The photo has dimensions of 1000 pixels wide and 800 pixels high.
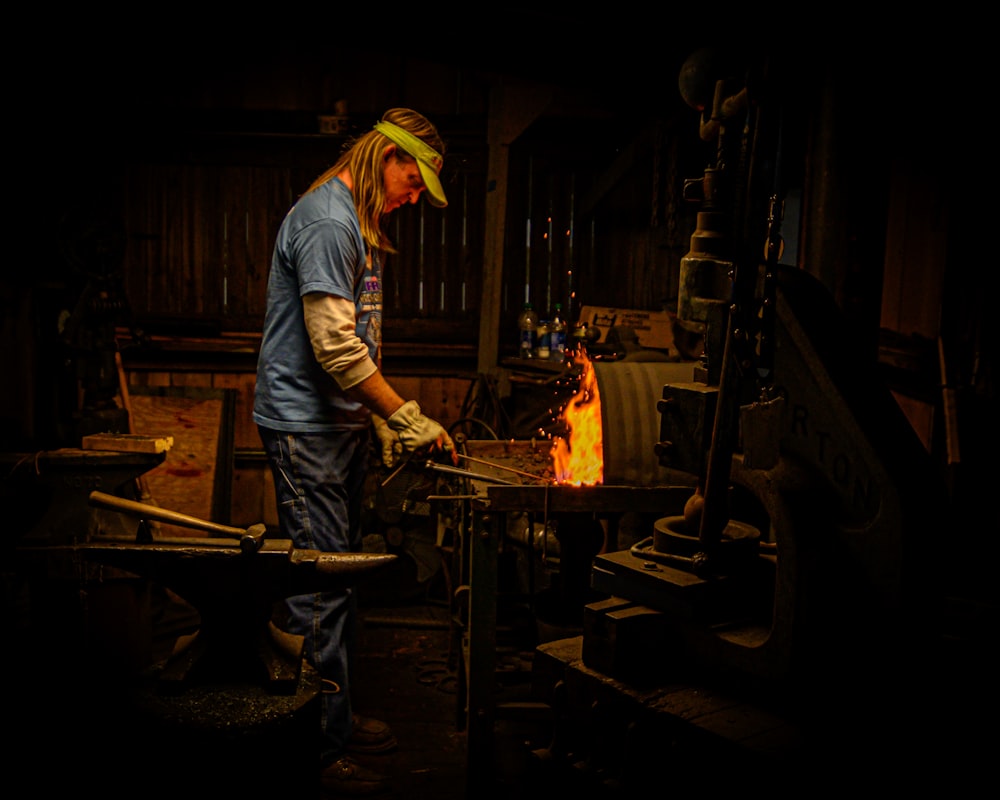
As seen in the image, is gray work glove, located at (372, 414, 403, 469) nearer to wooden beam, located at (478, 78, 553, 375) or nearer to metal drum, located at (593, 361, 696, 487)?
metal drum, located at (593, 361, 696, 487)

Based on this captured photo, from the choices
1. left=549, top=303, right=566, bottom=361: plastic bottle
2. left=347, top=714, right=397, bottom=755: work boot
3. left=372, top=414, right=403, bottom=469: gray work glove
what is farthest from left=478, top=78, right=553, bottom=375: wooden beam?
left=347, top=714, right=397, bottom=755: work boot

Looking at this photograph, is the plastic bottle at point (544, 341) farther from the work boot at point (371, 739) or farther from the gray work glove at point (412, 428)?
the work boot at point (371, 739)

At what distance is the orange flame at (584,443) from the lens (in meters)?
3.68

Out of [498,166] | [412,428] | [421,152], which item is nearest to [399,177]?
[421,152]

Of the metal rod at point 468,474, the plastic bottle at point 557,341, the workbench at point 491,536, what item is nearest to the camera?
the workbench at point 491,536

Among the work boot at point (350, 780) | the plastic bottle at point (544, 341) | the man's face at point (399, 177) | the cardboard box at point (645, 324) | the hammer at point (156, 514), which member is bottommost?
the work boot at point (350, 780)

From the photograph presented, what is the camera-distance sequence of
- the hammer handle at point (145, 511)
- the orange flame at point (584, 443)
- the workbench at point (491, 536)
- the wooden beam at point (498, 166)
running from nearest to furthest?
the hammer handle at point (145, 511)
the workbench at point (491, 536)
the orange flame at point (584, 443)
the wooden beam at point (498, 166)

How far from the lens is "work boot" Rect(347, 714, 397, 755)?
4094 millimetres

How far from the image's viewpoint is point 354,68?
25.0 ft

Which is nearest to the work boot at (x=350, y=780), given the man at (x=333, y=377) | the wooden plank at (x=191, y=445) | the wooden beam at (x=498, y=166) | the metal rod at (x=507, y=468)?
the man at (x=333, y=377)

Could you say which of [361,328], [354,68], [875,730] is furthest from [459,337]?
[875,730]

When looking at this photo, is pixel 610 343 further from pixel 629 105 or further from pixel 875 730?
pixel 875 730

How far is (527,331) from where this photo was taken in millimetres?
7402

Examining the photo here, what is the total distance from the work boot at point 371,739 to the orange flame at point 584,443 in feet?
4.66
